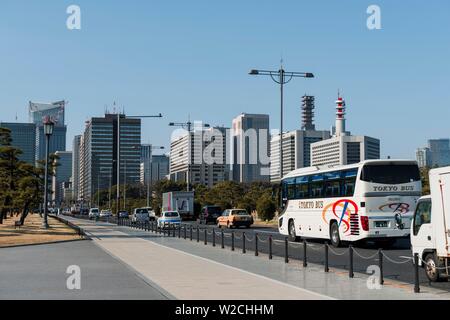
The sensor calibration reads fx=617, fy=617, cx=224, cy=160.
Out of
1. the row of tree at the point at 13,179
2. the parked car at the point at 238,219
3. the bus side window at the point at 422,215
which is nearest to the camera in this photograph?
the bus side window at the point at 422,215

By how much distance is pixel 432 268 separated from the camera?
48.1 ft

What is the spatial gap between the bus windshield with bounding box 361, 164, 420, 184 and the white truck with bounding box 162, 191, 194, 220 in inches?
1851

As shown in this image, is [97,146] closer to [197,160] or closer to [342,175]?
[197,160]

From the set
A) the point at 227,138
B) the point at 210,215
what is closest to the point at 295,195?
the point at 210,215

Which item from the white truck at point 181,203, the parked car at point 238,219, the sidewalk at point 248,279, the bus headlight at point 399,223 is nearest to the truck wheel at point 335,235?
the bus headlight at point 399,223

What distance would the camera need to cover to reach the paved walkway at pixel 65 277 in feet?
42.1

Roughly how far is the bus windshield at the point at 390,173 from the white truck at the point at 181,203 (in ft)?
154

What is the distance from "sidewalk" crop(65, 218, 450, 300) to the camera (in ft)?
41.6

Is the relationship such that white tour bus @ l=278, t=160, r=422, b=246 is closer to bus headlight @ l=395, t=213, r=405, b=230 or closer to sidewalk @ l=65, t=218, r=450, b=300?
bus headlight @ l=395, t=213, r=405, b=230

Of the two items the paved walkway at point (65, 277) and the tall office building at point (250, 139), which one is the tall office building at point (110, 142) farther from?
the paved walkway at point (65, 277)

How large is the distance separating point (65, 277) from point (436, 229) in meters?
9.36

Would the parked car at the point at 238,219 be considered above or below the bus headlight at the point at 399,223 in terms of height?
below

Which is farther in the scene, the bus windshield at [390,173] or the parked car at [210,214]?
the parked car at [210,214]

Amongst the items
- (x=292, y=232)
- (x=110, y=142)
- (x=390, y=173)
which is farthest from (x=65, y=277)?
(x=110, y=142)
